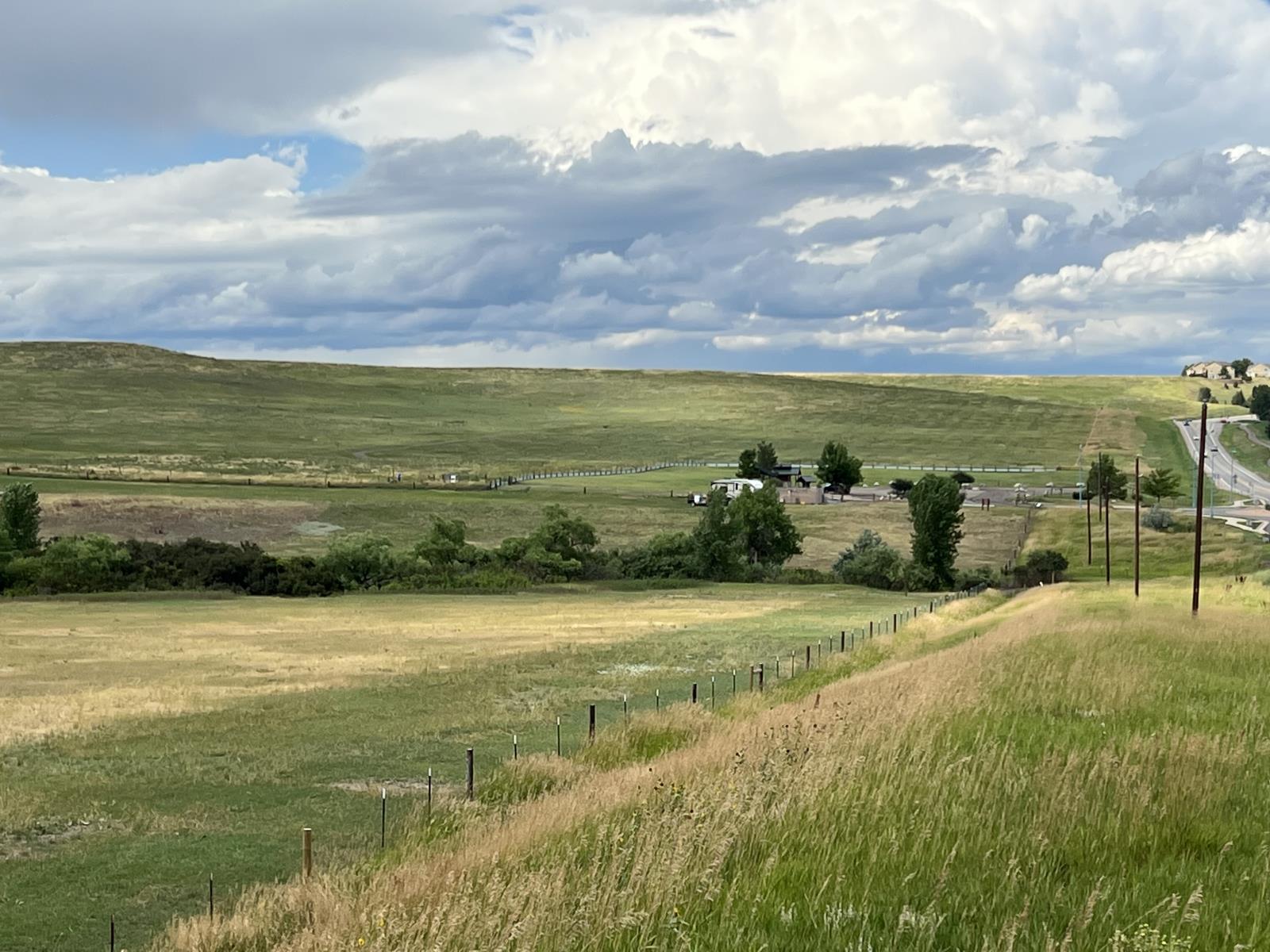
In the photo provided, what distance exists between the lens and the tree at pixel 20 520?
3142 inches

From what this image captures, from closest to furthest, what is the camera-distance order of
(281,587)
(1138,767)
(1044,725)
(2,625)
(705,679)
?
1. (1138,767)
2. (1044,725)
3. (705,679)
4. (2,625)
5. (281,587)

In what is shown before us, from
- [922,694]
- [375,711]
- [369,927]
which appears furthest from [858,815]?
[375,711]

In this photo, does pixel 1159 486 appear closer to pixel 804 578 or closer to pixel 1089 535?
pixel 1089 535

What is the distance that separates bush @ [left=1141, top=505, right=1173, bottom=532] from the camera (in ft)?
357

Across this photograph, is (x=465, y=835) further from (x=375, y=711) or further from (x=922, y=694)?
(x=375, y=711)

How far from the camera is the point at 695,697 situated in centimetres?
2814

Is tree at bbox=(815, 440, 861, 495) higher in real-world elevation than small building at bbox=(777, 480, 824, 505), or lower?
higher

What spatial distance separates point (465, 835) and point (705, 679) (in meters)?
23.3

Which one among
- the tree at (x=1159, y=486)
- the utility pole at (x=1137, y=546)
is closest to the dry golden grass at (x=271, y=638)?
the utility pole at (x=1137, y=546)

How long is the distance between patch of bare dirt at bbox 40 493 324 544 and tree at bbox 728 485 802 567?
113 ft

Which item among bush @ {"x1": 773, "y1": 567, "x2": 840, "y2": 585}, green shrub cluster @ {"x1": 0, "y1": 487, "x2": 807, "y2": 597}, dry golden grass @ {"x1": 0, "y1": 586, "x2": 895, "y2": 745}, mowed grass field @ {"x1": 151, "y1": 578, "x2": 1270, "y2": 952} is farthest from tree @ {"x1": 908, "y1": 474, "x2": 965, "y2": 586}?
mowed grass field @ {"x1": 151, "y1": 578, "x2": 1270, "y2": 952}

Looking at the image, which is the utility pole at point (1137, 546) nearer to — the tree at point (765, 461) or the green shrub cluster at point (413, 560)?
the green shrub cluster at point (413, 560)

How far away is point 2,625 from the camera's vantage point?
5584 centimetres

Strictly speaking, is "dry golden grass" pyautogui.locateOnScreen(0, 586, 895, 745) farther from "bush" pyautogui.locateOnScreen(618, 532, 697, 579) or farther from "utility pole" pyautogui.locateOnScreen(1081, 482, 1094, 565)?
"utility pole" pyautogui.locateOnScreen(1081, 482, 1094, 565)
